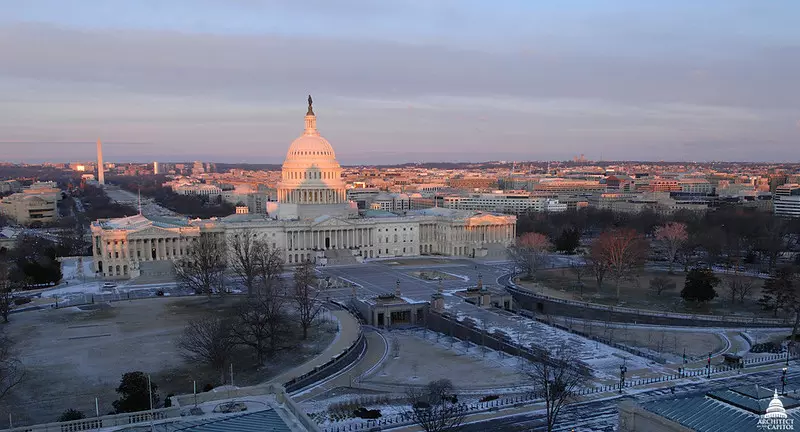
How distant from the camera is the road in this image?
33.9m

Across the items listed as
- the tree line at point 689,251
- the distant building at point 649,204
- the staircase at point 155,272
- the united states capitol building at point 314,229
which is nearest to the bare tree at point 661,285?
the tree line at point 689,251

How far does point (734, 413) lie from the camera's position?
24578 millimetres

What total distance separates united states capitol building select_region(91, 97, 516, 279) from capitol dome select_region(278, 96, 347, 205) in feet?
0.60

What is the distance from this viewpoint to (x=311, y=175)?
11775 cm

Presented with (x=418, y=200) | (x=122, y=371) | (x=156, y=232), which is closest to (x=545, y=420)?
(x=122, y=371)

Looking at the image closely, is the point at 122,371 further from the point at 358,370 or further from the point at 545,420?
the point at 545,420

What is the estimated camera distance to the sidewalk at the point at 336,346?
43188 millimetres

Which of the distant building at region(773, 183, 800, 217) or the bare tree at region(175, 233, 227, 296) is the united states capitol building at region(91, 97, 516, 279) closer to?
the bare tree at region(175, 233, 227, 296)

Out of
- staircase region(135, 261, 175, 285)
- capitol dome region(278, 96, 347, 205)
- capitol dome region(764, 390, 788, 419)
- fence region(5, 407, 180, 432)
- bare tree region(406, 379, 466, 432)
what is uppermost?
capitol dome region(278, 96, 347, 205)

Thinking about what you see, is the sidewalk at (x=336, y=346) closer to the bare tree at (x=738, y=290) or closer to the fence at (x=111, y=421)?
the fence at (x=111, y=421)

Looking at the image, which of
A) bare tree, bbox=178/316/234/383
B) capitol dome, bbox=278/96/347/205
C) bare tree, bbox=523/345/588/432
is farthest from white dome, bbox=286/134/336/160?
bare tree, bbox=523/345/588/432

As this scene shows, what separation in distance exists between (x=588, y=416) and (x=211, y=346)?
2429 cm

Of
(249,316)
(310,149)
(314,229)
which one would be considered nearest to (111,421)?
(249,316)

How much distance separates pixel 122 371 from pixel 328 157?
260ft
